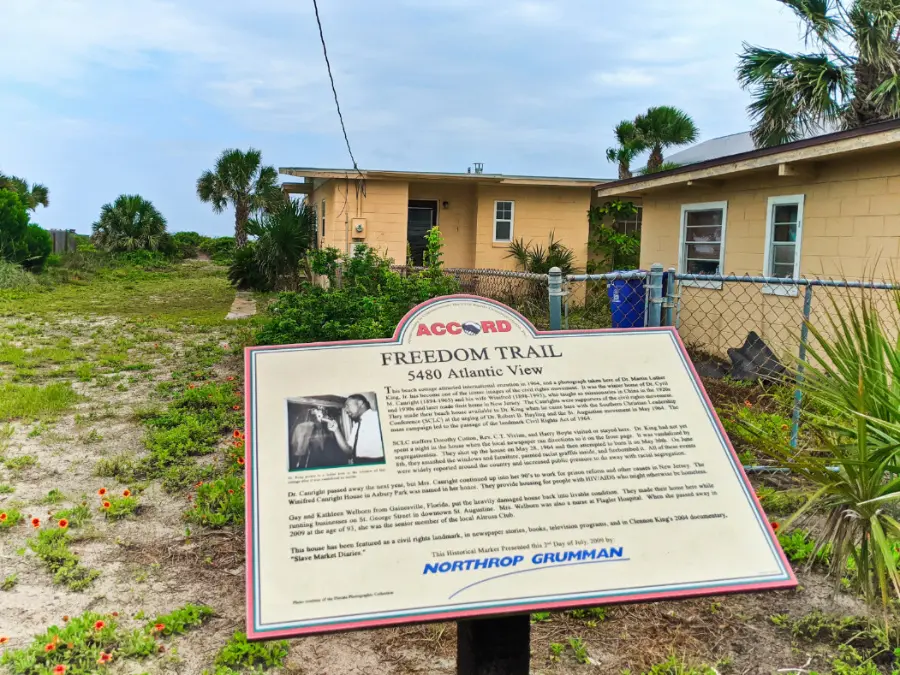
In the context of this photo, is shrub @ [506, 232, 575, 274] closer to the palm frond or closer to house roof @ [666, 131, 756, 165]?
the palm frond

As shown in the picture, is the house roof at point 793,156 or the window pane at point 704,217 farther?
the window pane at point 704,217

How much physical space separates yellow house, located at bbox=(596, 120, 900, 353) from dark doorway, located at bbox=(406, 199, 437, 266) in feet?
21.3

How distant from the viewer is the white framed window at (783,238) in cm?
912

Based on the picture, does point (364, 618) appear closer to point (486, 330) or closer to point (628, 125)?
point (486, 330)

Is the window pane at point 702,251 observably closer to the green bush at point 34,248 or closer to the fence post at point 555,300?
the fence post at point 555,300

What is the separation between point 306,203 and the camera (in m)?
22.6

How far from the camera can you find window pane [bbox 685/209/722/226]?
10792 millimetres

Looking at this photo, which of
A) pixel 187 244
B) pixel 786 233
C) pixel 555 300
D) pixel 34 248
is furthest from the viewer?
pixel 187 244

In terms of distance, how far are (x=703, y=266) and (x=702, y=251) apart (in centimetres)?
23

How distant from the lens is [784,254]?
31.2ft

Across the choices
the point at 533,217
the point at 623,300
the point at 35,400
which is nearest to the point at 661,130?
the point at 533,217

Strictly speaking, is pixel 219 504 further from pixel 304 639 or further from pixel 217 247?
pixel 217 247

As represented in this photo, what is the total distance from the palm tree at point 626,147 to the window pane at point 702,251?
46.2 feet

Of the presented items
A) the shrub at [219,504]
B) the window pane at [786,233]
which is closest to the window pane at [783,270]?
the window pane at [786,233]
